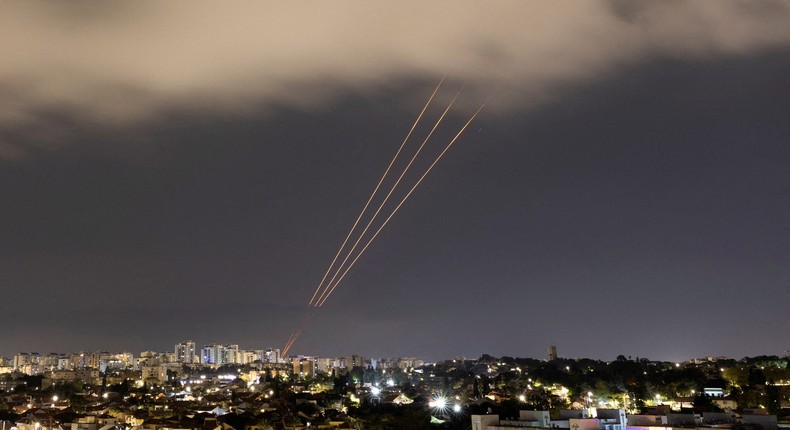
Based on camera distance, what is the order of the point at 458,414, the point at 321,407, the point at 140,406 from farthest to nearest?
the point at 140,406, the point at 321,407, the point at 458,414

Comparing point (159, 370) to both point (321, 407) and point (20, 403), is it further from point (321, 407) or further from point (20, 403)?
point (321, 407)

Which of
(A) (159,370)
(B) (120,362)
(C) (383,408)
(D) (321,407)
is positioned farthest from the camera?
(B) (120,362)

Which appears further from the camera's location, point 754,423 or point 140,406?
point 140,406

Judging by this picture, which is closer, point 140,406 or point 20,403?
point 140,406

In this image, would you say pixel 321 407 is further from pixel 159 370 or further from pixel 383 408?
pixel 159 370

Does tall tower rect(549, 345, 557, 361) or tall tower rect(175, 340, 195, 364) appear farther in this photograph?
tall tower rect(175, 340, 195, 364)

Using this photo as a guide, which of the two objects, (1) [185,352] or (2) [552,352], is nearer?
(2) [552,352]

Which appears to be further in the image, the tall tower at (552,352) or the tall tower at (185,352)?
the tall tower at (185,352)

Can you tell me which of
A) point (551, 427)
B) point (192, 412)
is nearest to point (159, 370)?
point (192, 412)

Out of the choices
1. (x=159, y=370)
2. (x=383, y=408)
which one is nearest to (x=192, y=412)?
(x=383, y=408)
